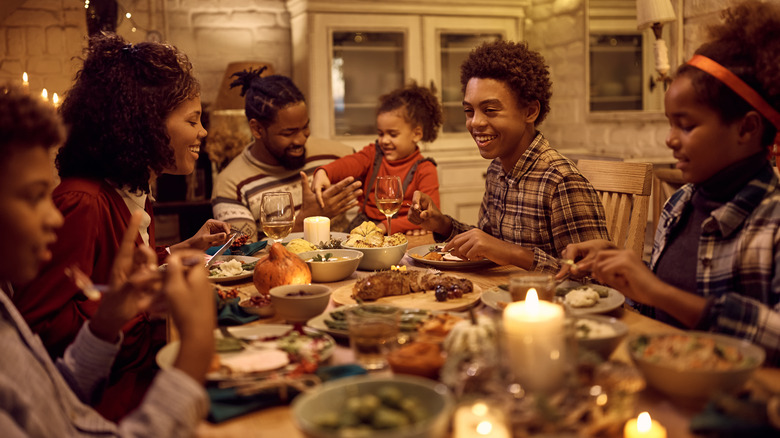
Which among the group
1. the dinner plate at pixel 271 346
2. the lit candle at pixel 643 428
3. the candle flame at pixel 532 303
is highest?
the candle flame at pixel 532 303

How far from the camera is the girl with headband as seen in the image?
4.17 feet

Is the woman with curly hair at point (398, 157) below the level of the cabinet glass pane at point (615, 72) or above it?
below

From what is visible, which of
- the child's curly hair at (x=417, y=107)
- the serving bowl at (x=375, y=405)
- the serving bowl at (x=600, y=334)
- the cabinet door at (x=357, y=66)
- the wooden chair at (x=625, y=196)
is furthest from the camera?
the cabinet door at (x=357, y=66)

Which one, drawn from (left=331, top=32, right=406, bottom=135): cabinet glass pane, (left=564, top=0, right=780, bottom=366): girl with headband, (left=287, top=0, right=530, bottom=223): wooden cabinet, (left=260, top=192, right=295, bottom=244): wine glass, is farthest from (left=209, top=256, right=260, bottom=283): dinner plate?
(left=331, top=32, right=406, bottom=135): cabinet glass pane

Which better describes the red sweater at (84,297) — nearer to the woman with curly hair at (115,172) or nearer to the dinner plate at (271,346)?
the woman with curly hair at (115,172)

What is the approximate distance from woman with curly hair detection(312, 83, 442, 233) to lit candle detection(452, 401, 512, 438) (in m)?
2.39

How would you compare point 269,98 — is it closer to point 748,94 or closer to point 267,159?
point 267,159

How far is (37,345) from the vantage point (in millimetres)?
1102

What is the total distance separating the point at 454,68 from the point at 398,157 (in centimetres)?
185

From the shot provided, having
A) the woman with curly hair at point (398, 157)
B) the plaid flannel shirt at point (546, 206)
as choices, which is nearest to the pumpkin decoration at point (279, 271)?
the plaid flannel shirt at point (546, 206)

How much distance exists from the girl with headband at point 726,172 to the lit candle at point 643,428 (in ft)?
1.33

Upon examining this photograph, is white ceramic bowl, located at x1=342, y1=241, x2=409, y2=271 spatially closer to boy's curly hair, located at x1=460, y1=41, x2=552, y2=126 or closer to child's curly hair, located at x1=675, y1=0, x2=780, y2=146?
boy's curly hair, located at x1=460, y1=41, x2=552, y2=126

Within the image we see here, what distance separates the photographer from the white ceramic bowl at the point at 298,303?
1399 millimetres

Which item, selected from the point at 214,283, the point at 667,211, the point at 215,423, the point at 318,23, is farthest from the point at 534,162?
the point at 318,23
